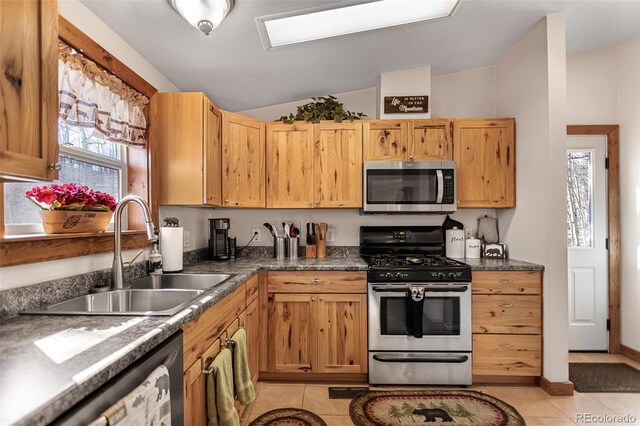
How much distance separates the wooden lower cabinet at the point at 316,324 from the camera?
8.36 feet

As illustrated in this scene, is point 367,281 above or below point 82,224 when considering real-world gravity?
below

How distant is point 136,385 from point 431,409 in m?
Result: 1.94

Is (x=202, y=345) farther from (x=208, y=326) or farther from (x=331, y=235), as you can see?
(x=331, y=235)

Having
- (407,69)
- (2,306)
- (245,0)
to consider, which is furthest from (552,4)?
(2,306)

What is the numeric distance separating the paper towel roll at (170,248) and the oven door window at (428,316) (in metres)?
Result: 1.46

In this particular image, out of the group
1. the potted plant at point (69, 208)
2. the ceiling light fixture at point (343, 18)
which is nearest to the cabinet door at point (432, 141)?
the ceiling light fixture at point (343, 18)

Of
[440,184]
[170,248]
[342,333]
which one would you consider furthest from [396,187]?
[170,248]

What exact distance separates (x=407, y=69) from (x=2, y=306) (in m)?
3.07

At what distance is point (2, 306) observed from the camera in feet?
3.91

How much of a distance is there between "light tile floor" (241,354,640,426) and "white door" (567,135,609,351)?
85 centimetres

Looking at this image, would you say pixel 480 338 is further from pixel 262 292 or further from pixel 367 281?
pixel 262 292

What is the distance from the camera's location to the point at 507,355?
2.50m

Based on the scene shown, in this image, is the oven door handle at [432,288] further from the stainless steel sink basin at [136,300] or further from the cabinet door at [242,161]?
the stainless steel sink basin at [136,300]

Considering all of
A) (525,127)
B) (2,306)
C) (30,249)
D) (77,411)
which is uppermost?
(525,127)
